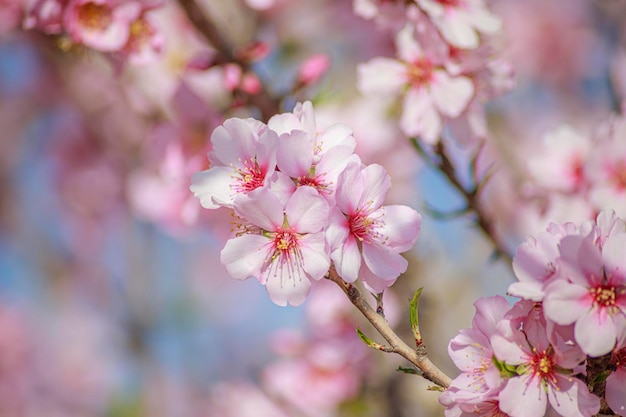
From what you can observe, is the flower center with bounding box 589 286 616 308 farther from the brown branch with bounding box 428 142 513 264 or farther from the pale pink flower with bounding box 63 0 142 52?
the pale pink flower with bounding box 63 0 142 52

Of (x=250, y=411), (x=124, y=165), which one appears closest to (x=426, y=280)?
(x=250, y=411)

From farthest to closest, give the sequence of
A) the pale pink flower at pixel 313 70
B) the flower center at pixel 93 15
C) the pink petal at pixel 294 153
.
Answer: the pale pink flower at pixel 313 70
the flower center at pixel 93 15
the pink petal at pixel 294 153

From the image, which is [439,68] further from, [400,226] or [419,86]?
[400,226]

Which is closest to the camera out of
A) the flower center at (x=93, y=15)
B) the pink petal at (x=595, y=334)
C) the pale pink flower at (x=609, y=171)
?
the pink petal at (x=595, y=334)

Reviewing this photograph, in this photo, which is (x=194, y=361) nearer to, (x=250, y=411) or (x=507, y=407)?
(x=250, y=411)

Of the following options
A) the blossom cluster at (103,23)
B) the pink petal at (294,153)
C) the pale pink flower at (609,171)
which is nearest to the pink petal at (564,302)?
the pink petal at (294,153)

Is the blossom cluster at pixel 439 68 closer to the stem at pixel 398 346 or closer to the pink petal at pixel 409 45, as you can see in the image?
the pink petal at pixel 409 45

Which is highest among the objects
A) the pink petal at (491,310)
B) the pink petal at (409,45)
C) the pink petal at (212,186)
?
the pink petal at (212,186)
